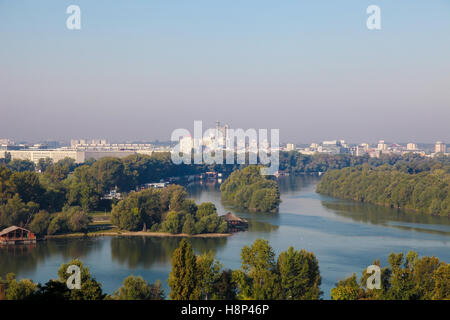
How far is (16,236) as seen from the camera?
8.28 meters

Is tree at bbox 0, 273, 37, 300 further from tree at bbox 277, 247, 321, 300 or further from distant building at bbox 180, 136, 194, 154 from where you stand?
distant building at bbox 180, 136, 194, 154

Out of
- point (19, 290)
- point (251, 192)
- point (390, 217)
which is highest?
point (251, 192)

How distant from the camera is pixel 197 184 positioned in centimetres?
1898

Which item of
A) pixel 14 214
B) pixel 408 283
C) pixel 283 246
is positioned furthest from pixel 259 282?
pixel 14 214

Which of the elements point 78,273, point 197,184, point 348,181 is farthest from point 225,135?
point 78,273

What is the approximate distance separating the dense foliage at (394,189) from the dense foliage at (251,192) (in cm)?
217

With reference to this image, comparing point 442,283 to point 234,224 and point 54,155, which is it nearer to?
point 234,224

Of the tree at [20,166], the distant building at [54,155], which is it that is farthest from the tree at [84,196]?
the distant building at [54,155]

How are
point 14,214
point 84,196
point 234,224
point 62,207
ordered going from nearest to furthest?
point 14,214 → point 234,224 → point 62,207 → point 84,196

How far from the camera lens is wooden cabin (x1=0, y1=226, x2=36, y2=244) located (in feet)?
26.8

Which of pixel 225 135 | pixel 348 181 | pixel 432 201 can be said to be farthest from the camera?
pixel 225 135

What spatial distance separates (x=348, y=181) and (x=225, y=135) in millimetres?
19048

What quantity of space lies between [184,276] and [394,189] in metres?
9.27
